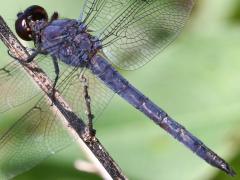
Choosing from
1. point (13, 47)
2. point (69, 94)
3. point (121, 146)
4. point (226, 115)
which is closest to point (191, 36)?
point (226, 115)

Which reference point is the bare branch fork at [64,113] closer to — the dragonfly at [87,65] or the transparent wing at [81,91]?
the dragonfly at [87,65]

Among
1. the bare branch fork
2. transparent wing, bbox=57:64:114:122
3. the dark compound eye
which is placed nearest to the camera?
the bare branch fork

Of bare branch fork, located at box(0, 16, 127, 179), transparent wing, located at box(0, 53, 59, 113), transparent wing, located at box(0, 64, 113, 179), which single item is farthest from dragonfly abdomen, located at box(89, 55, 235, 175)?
bare branch fork, located at box(0, 16, 127, 179)

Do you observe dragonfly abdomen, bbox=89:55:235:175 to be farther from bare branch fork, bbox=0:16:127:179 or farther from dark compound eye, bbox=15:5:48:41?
bare branch fork, bbox=0:16:127:179

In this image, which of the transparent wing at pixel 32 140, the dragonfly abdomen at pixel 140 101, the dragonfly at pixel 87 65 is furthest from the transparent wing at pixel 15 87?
the dragonfly abdomen at pixel 140 101

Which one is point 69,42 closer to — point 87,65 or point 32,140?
point 87,65

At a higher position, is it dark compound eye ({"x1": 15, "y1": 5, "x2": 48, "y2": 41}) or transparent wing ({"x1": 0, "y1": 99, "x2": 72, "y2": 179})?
dark compound eye ({"x1": 15, "y1": 5, "x2": 48, "y2": 41})

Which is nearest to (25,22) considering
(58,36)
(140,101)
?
(58,36)
